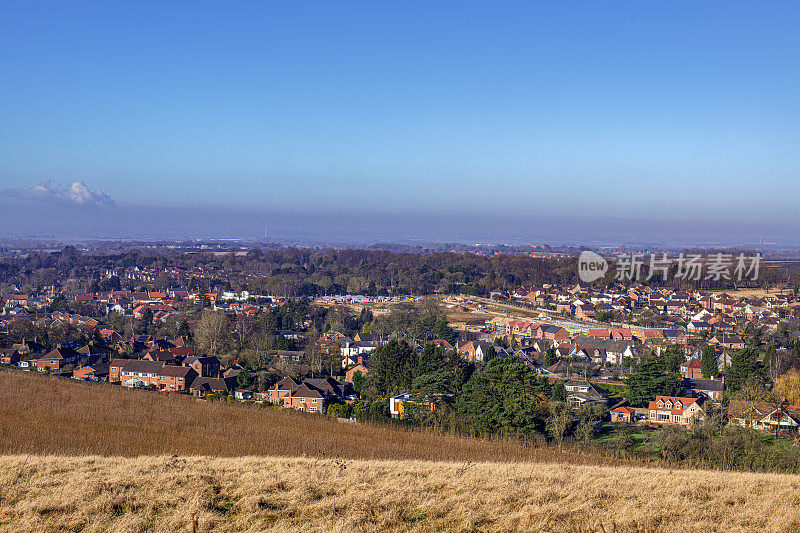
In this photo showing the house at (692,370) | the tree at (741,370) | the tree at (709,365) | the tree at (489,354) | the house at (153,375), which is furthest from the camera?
the tree at (489,354)

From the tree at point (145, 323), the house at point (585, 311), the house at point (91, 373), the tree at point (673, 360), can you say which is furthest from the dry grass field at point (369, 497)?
the house at point (585, 311)

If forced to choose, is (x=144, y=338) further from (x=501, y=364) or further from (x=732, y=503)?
(x=732, y=503)

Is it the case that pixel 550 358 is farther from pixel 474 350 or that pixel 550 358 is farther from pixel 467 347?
pixel 467 347

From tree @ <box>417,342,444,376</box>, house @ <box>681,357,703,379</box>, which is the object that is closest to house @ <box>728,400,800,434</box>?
house @ <box>681,357,703,379</box>

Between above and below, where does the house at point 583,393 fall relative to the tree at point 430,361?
below

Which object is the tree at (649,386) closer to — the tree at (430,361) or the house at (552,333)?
the tree at (430,361)

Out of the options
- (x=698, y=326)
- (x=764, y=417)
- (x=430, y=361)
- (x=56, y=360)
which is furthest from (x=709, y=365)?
(x=56, y=360)
